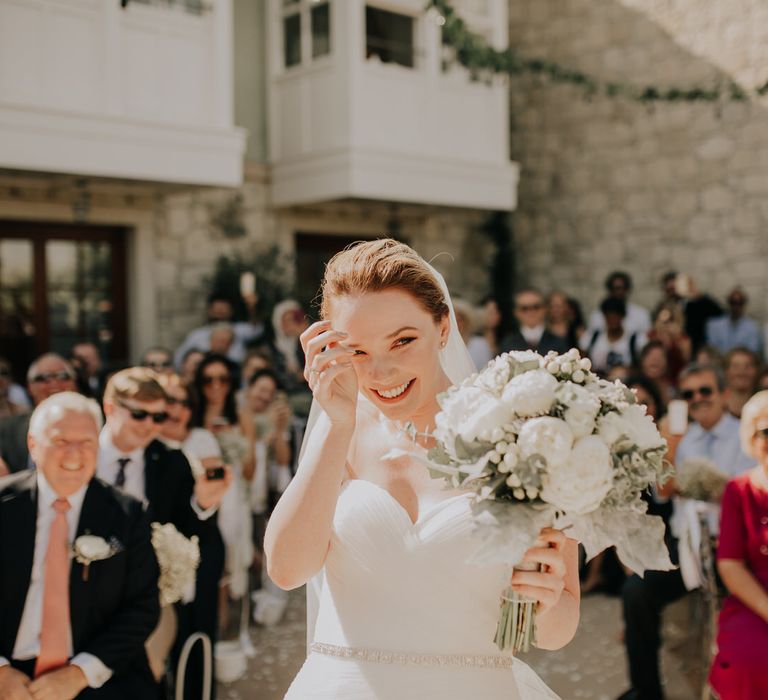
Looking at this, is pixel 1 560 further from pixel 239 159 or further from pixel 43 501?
pixel 239 159

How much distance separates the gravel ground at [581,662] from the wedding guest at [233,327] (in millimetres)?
3769

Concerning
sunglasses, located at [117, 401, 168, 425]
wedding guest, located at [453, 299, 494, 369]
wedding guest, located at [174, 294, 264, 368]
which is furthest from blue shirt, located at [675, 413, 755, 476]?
wedding guest, located at [174, 294, 264, 368]

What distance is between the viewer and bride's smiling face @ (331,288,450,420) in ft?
7.52

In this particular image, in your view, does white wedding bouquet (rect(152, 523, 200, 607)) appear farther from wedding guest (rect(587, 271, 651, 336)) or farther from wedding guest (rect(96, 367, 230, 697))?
wedding guest (rect(587, 271, 651, 336))

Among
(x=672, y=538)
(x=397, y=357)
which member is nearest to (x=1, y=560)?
(x=397, y=357)

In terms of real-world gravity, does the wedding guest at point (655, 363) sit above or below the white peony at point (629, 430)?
below

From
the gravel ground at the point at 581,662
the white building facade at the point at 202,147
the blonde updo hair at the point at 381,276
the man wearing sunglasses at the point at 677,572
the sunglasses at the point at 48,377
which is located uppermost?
the white building facade at the point at 202,147

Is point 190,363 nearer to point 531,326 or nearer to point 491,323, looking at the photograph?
point 531,326

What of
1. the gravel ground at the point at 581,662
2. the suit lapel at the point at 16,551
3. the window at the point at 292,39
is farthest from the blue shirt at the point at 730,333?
the suit lapel at the point at 16,551

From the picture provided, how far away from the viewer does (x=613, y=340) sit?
33.7ft

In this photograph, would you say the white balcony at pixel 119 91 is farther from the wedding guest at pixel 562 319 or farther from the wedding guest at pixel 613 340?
the wedding guest at pixel 613 340

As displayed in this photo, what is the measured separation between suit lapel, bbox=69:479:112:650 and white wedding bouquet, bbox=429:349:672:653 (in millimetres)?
1987

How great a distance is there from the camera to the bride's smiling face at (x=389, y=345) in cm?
229

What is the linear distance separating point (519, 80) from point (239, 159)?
6234 mm
